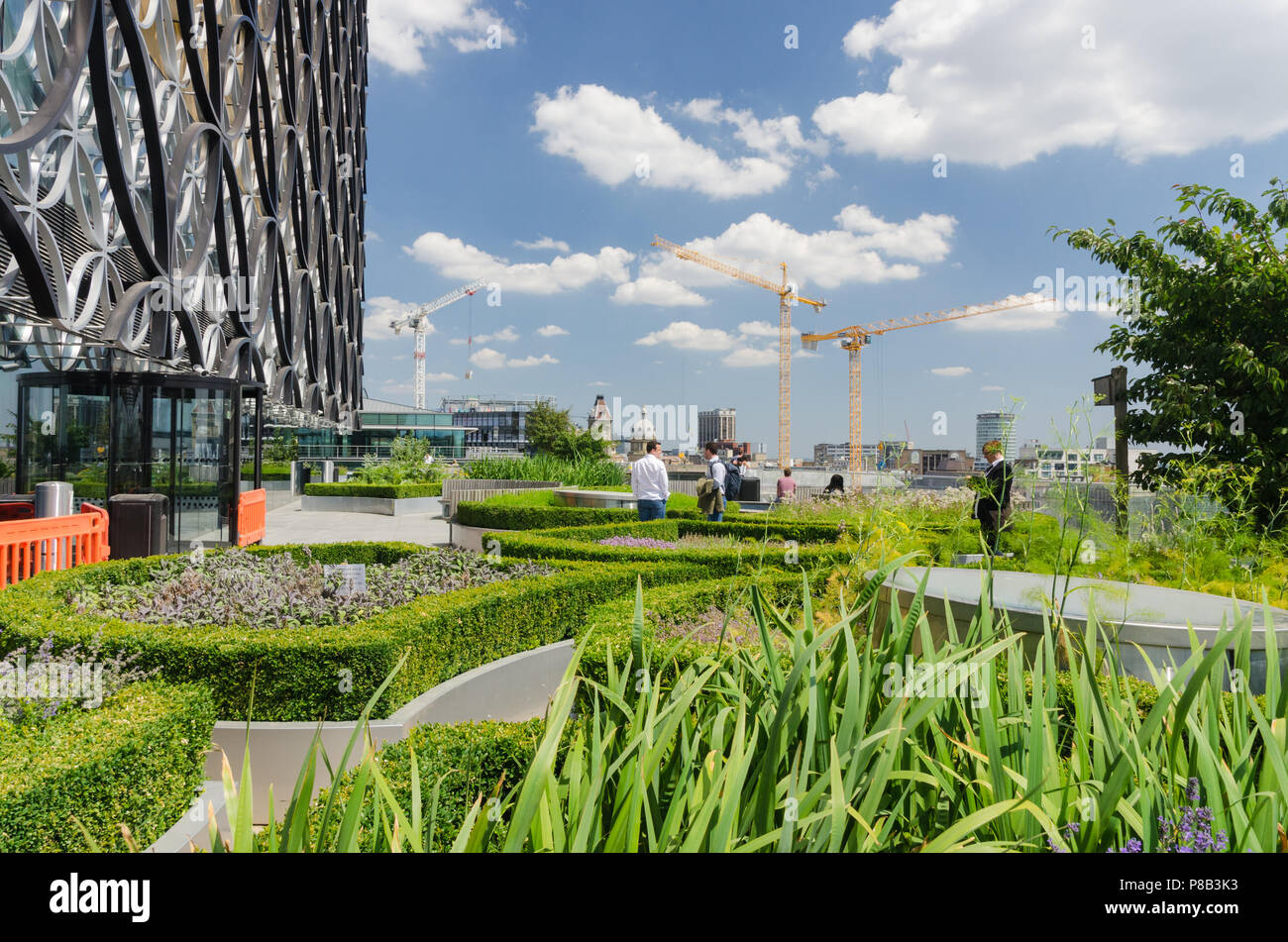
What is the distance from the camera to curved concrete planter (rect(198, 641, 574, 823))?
4047 millimetres

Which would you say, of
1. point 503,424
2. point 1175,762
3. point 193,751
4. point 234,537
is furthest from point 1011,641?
point 503,424

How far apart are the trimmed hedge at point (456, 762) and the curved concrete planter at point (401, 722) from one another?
0.82 metres

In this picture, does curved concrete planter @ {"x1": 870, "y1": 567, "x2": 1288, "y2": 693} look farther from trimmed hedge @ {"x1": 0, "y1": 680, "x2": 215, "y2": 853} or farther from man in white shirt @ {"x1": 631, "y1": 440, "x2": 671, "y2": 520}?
man in white shirt @ {"x1": 631, "y1": 440, "x2": 671, "y2": 520}

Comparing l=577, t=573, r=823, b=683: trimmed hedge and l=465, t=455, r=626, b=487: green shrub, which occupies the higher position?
l=465, t=455, r=626, b=487: green shrub

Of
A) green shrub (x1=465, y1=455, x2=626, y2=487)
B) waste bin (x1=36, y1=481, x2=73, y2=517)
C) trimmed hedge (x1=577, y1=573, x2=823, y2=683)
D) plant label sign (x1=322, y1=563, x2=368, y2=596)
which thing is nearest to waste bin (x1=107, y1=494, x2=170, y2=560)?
waste bin (x1=36, y1=481, x2=73, y2=517)

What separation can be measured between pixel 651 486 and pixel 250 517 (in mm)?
8776

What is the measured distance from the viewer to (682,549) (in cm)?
839

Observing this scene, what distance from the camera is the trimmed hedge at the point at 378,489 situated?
24.8 metres

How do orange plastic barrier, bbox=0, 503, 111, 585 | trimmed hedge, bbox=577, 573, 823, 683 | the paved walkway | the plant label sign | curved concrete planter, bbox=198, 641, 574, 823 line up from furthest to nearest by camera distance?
1. the paved walkway
2. orange plastic barrier, bbox=0, 503, 111, 585
3. the plant label sign
4. curved concrete planter, bbox=198, 641, 574, 823
5. trimmed hedge, bbox=577, 573, 823, 683

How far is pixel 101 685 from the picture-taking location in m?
3.91

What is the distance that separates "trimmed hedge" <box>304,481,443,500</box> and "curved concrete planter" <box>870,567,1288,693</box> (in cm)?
2222

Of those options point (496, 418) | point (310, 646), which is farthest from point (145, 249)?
point (496, 418)
